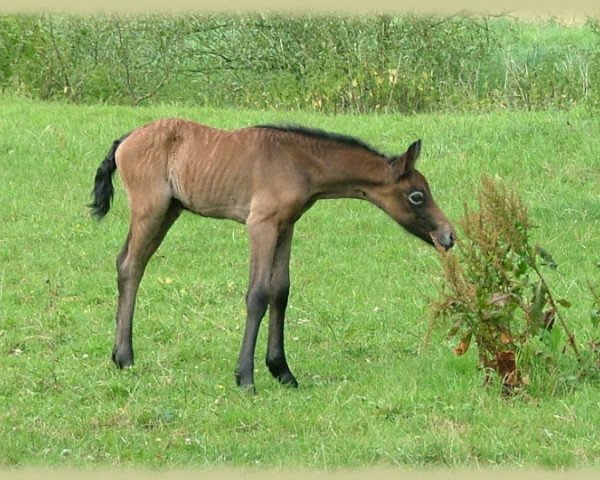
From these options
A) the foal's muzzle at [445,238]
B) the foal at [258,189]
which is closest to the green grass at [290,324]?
the foal at [258,189]

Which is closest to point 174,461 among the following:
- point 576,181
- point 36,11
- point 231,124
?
point 576,181

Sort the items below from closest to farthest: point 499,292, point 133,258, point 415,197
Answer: point 499,292 → point 415,197 → point 133,258

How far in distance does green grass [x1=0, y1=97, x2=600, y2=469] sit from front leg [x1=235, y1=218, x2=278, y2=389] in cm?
26

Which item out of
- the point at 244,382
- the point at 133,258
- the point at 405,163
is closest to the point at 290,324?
the point at 133,258

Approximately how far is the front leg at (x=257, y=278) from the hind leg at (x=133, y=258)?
852mm

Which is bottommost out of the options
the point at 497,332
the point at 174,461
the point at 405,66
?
the point at 174,461

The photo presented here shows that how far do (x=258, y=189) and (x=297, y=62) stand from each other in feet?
36.5

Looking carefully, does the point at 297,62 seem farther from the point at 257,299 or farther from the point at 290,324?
the point at 257,299

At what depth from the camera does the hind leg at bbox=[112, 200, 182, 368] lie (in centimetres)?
880

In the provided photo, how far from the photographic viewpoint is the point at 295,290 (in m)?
10.6

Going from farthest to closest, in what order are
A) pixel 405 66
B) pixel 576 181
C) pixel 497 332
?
1. pixel 405 66
2. pixel 576 181
3. pixel 497 332

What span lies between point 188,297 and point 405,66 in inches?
340

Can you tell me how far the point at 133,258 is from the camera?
894 centimetres

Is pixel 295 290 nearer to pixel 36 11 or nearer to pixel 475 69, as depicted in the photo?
pixel 475 69
